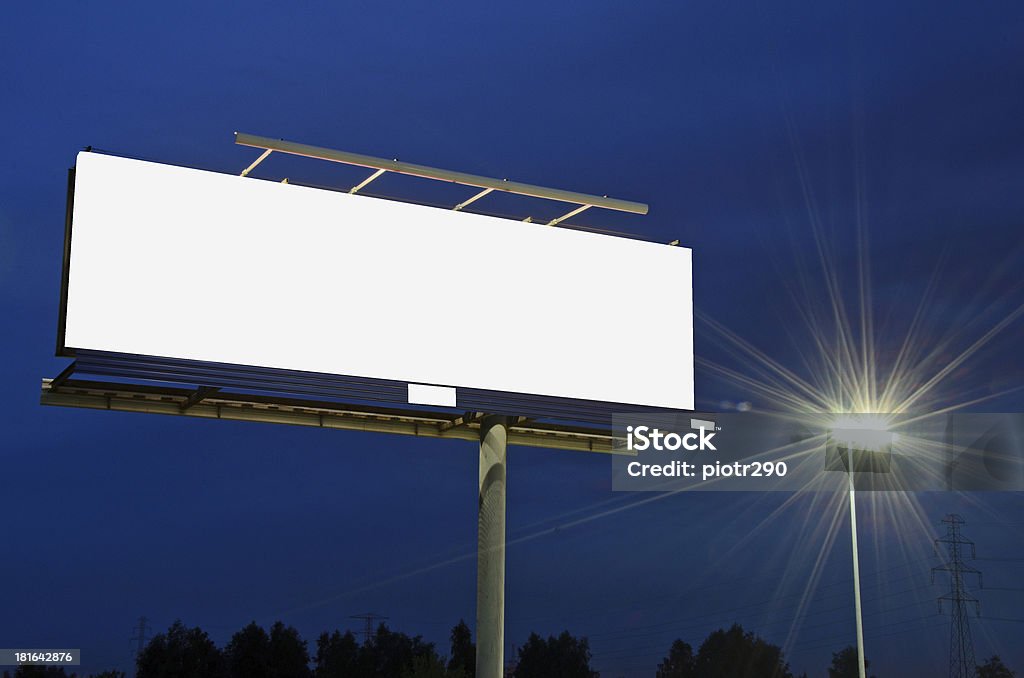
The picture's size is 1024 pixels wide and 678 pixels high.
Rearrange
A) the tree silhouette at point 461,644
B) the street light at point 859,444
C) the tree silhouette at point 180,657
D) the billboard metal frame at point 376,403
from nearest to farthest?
the billboard metal frame at point 376,403 < the street light at point 859,444 < the tree silhouette at point 180,657 < the tree silhouette at point 461,644

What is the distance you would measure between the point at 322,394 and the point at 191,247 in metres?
3.28

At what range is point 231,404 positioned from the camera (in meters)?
22.1

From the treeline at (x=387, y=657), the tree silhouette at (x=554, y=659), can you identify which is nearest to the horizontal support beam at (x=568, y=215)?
the treeline at (x=387, y=657)

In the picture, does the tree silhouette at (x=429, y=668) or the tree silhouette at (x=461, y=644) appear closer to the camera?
the tree silhouette at (x=429, y=668)

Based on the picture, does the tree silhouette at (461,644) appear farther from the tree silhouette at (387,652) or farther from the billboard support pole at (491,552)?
the billboard support pole at (491,552)

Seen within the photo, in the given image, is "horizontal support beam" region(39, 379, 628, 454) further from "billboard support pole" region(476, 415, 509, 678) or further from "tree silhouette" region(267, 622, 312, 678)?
"tree silhouette" region(267, 622, 312, 678)

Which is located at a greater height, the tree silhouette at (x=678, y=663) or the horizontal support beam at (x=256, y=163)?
the horizontal support beam at (x=256, y=163)

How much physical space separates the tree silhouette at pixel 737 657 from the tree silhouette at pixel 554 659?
24.8 feet

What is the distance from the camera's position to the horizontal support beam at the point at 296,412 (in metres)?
21.0

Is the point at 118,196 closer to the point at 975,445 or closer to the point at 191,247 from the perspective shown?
the point at 191,247

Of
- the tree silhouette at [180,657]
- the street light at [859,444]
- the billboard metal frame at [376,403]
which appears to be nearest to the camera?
the billboard metal frame at [376,403]

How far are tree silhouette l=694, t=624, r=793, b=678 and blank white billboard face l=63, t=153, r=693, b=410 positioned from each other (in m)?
61.9

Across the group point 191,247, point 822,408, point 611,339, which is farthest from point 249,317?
point 822,408

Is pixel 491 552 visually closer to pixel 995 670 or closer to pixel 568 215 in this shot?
pixel 568 215
